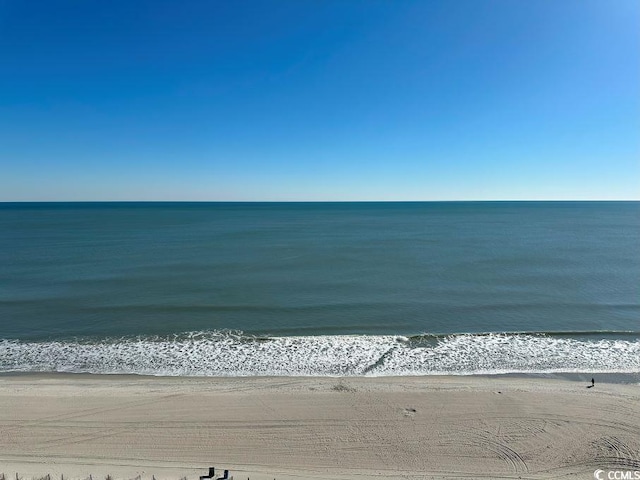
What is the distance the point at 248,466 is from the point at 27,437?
6.95m

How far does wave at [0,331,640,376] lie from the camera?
1511 centimetres

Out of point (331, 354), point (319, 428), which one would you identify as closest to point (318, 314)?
point (331, 354)

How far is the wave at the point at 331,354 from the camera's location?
15109 millimetres

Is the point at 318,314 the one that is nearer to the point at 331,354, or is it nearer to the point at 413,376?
the point at 331,354

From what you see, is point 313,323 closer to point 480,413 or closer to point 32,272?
point 480,413

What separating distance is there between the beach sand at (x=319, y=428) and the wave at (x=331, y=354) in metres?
1.19

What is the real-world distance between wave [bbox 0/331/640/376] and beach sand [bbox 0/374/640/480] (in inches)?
47.0

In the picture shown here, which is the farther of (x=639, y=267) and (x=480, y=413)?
(x=639, y=267)

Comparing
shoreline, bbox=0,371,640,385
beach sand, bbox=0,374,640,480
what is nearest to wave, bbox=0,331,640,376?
shoreline, bbox=0,371,640,385

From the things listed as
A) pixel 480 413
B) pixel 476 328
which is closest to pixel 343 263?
pixel 476 328

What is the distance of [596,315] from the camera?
2125 cm

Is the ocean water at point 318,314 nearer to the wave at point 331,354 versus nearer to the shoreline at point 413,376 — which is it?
the wave at point 331,354

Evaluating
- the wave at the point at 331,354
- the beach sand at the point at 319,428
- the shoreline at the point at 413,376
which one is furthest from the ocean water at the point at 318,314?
the beach sand at the point at 319,428

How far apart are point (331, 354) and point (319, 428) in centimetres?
548
